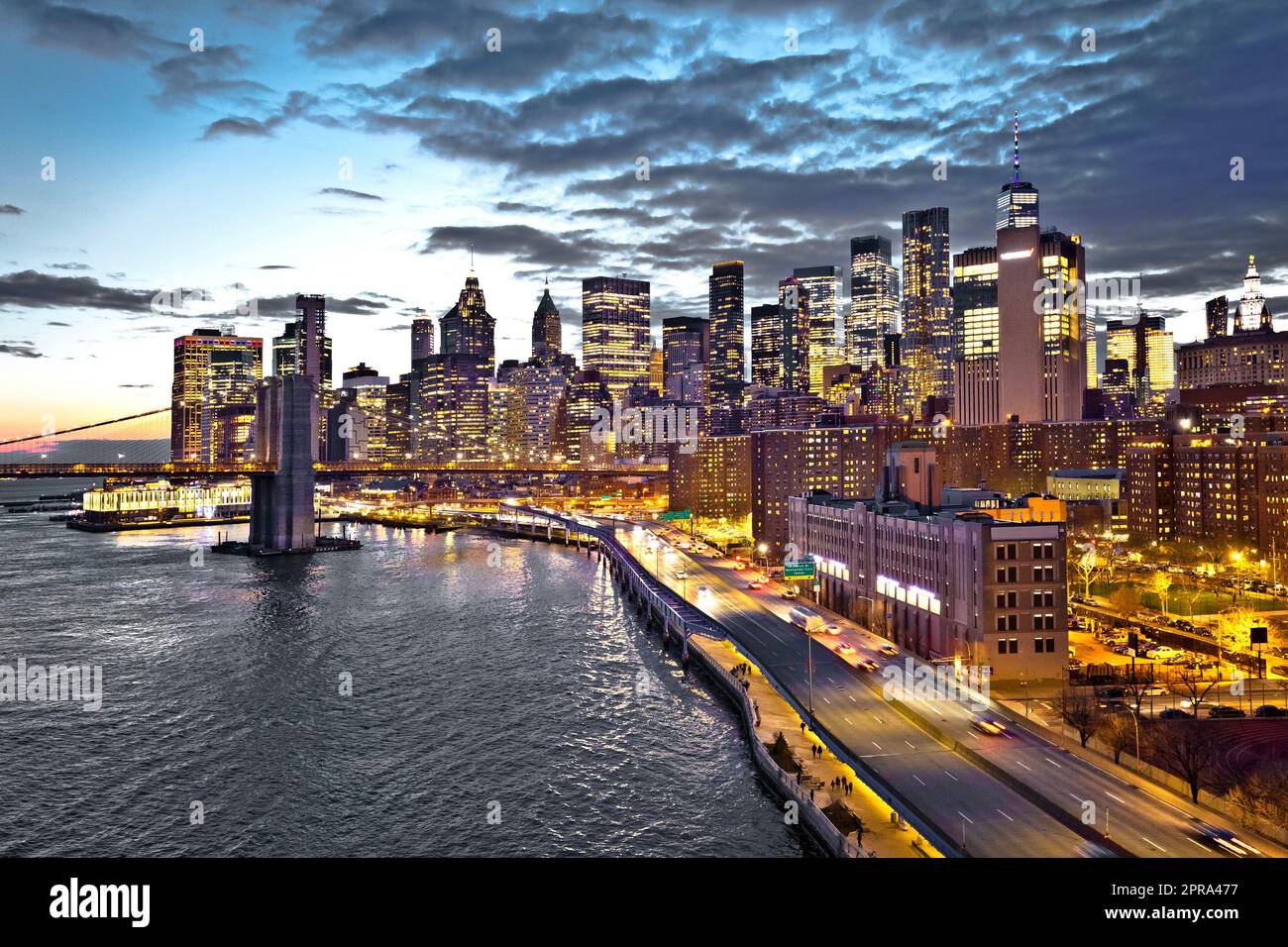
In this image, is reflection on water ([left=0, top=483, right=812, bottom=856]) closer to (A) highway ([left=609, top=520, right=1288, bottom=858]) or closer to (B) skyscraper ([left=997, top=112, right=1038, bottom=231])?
(A) highway ([left=609, top=520, right=1288, bottom=858])

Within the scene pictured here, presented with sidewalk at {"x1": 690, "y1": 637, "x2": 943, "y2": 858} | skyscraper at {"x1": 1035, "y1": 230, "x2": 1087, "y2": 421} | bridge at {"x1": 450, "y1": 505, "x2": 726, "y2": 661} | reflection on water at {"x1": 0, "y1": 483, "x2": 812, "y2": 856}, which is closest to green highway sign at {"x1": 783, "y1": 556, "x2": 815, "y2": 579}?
bridge at {"x1": 450, "y1": 505, "x2": 726, "y2": 661}

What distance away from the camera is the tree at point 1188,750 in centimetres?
2561

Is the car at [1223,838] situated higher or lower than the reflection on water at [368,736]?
higher

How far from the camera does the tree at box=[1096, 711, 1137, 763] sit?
1207 inches

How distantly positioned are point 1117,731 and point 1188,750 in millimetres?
4799

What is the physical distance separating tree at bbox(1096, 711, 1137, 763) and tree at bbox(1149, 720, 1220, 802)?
2.13ft

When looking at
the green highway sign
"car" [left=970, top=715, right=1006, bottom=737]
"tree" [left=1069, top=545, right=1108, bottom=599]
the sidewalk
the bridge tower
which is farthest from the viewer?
the bridge tower

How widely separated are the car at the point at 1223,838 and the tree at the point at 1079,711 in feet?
23.1

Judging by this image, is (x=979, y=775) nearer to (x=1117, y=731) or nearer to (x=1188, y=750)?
(x=1188, y=750)

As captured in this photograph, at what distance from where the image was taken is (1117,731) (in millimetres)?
31344

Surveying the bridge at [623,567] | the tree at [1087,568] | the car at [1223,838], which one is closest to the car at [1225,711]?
the car at [1223,838]

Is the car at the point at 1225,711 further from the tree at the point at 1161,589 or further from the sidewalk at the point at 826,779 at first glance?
the tree at the point at 1161,589

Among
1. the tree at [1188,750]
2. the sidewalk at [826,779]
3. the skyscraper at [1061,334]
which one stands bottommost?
the sidewalk at [826,779]
